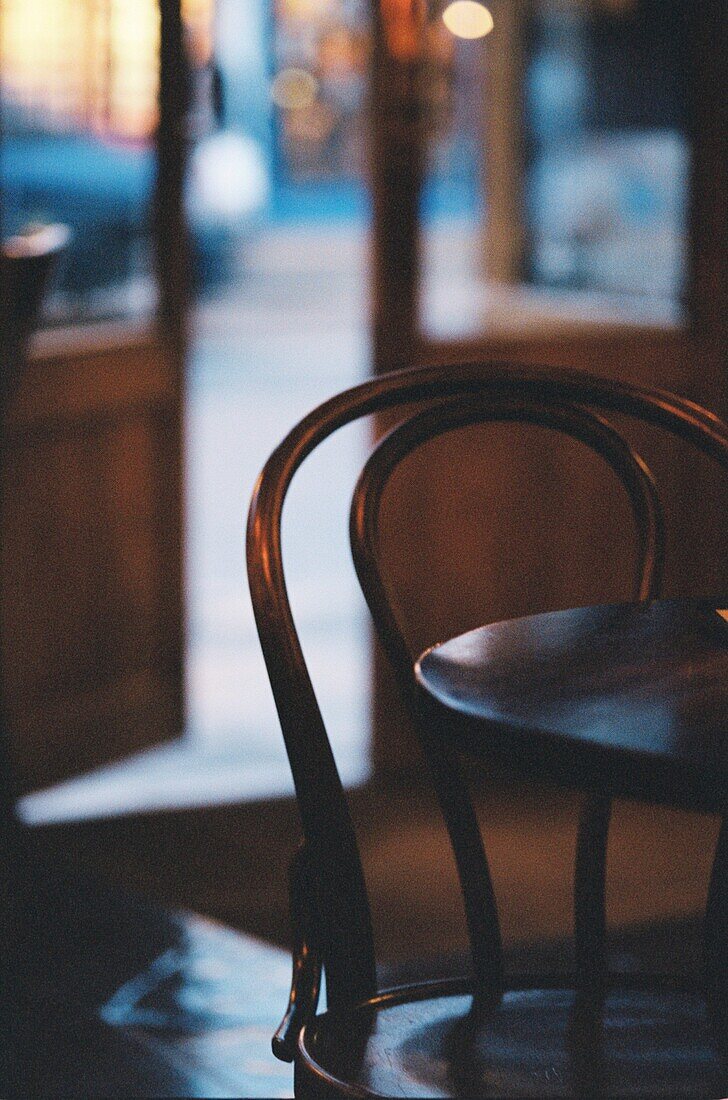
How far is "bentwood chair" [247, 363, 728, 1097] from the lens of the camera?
1002mm

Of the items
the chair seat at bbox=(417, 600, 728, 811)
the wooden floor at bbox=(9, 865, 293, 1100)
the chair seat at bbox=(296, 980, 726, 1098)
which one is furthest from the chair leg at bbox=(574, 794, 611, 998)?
the wooden floor at bbox=(9, 865, 293, 1100)

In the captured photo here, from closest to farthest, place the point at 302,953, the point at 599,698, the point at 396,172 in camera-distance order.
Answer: the point at 599,698 → the point at 302,953 → the point at 396,172

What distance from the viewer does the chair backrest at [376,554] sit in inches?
45.1

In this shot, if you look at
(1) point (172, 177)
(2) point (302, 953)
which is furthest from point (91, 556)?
(2) point (302, 953)

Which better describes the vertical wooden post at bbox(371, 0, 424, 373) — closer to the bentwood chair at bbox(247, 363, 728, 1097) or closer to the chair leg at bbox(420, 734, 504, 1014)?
the bentwood chair at bbox(247, 363, 728, 1097)

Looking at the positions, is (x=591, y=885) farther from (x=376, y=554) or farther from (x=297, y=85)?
(x=297, y=85)

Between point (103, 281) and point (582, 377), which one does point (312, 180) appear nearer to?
point (103, 281)

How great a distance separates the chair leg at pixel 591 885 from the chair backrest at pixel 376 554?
0.04 ft

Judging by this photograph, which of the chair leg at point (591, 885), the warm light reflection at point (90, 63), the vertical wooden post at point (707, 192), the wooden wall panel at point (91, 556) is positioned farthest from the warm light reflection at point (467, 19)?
the chair leg at point (591, 885)

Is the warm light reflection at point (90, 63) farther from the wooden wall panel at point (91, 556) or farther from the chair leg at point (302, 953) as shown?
the chair leg at point (302, 953)

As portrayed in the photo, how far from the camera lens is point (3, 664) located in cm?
288

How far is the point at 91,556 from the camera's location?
3.13 meters

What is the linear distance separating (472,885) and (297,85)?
Result: 5583 mm

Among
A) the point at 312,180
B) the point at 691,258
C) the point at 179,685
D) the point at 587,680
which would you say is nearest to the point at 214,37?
the point at 691,258
